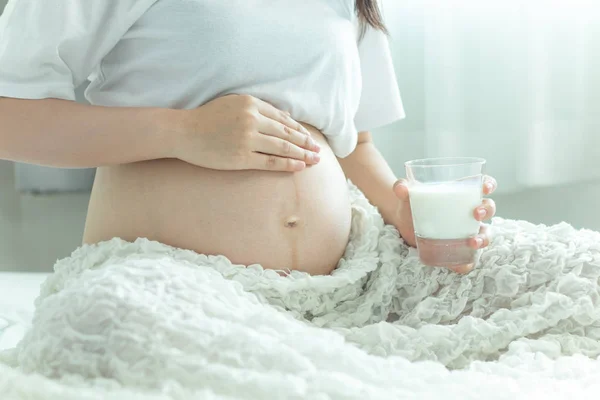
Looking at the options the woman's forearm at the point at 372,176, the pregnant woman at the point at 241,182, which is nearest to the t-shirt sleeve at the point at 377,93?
the woman's forearm at the point at 372,176

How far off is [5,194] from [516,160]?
5.37 feet

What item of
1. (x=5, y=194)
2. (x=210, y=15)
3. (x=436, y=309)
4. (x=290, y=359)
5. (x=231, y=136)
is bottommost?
(x=5, y=194)

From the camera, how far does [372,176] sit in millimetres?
1195

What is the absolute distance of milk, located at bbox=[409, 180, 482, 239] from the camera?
838 millimetres

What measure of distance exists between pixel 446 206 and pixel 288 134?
0.23m

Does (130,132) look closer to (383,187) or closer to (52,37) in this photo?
(52,37)

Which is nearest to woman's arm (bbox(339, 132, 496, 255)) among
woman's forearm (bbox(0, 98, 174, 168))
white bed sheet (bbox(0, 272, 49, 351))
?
woman's forearm (bbox(0, 98, 174, 168))

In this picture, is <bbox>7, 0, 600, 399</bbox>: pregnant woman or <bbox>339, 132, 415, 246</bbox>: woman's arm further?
<bbox>339, 132, 415, 246</bbox>: woman's arm

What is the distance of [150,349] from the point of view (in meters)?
0.64

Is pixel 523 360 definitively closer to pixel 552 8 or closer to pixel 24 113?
pixel 24 113

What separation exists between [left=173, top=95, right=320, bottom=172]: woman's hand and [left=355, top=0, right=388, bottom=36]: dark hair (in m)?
0.32

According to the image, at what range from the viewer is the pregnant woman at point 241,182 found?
84cm

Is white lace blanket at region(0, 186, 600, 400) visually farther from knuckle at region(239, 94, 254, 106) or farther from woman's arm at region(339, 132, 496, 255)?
knuckle at region(239, 94, 254, 106)

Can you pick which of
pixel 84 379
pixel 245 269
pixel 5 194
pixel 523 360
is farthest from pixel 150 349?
pixel 5 194
